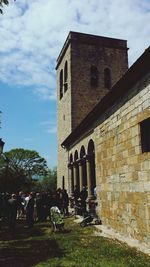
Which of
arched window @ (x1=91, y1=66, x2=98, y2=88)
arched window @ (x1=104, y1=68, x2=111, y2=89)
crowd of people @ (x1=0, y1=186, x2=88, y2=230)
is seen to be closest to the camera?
crowd of people @ (x1=0, y1=186, x2=88, y2=230)

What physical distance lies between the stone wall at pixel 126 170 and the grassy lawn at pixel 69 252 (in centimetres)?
85

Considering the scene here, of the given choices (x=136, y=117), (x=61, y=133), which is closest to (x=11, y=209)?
(x=136, y=117)

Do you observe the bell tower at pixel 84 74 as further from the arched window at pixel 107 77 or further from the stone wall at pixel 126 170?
the stone wall at pixel 126 170

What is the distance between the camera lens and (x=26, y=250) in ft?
26.4

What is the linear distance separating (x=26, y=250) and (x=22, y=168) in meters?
38.8

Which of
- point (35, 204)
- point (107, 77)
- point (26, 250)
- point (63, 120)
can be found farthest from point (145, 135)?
point (107, 77)

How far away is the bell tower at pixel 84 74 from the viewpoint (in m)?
22.3

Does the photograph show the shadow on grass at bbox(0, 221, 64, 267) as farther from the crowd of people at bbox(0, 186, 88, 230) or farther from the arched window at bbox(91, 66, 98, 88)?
the arched window at bbox(91, 66, 98, 88)

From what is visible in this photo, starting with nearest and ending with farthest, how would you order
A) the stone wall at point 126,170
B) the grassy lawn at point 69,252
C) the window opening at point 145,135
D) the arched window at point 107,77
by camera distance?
the grassy lawn at point 69,252
the stone wall at point 126,170
the window opening at point 145,135
the arched window at point 107,77

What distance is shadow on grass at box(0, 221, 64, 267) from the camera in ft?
22.5

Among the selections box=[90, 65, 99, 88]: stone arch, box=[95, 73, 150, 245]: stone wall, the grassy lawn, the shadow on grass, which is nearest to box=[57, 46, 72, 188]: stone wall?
box=[90, 65, 99, 88]: stone arch

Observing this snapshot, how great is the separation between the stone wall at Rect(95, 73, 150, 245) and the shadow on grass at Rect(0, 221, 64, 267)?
7.27ft

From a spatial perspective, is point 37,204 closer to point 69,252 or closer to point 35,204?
point 35,204

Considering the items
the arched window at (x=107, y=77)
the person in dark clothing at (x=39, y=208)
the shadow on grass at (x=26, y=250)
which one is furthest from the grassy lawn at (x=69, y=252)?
the arched window at (x=107, y=77)
